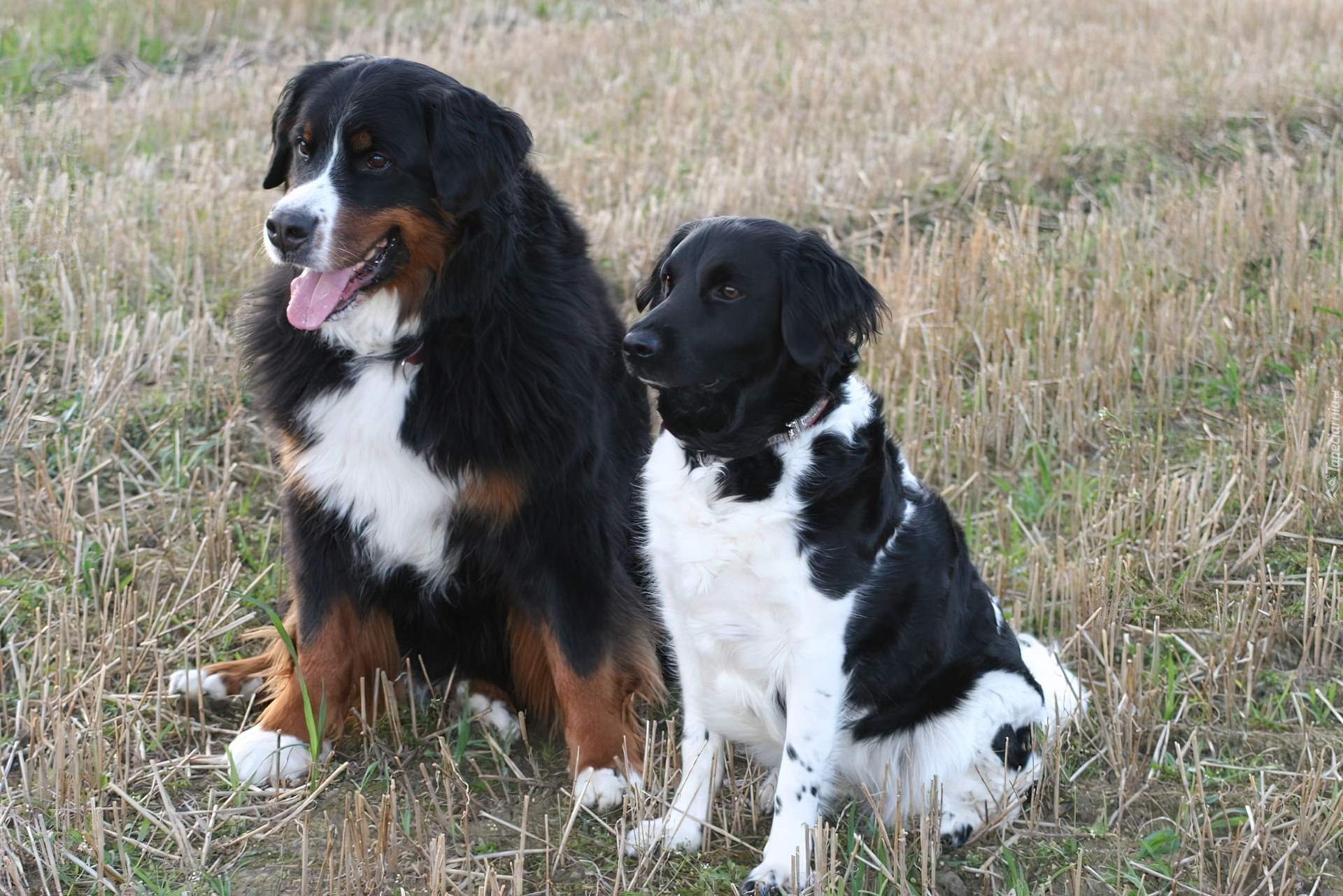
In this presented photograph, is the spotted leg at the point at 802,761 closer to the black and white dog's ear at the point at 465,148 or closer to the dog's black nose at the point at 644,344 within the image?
the dog's black nose at the point at 644,344

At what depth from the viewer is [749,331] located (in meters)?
2.70

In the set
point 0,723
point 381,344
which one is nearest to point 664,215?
point 381,344

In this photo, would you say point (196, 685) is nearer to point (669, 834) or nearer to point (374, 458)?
point (374, 458)

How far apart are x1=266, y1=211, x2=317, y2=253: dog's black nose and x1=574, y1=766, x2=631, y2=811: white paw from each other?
1583mm

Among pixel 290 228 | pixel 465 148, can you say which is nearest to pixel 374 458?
Result: pixel 290 228

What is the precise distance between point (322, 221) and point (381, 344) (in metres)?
0.40

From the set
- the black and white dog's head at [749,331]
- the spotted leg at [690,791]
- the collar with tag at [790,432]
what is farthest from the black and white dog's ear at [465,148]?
the spotted leg at [690,791]


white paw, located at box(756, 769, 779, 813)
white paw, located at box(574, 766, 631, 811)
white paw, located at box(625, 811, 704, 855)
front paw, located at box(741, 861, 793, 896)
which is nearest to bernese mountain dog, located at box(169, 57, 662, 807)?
white paw, located at box(574, 766, 631, 811)

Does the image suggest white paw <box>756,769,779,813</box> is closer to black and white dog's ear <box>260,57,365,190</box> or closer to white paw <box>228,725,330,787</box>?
white paw <box>228,725,330,787</box>

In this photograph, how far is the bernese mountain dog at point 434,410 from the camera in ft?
9.84

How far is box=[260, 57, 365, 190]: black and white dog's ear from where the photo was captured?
3.17 metres

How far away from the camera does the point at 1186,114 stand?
311 inches

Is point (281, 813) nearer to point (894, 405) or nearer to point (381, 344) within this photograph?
point (381, 344)

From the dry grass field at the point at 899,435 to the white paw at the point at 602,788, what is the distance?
7 cm
